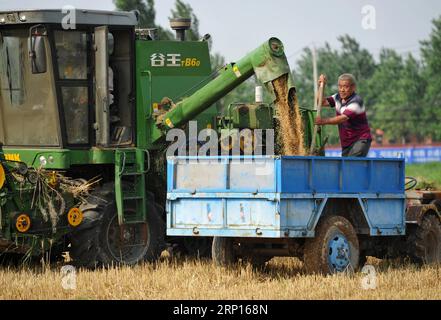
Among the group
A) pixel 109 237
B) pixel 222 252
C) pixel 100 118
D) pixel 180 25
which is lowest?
pixel 222 252

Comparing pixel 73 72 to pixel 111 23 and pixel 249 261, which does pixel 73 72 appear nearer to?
pixel 111 23

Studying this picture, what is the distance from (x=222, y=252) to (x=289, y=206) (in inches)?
57.5

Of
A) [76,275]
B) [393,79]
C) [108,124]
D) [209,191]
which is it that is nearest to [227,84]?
[108,124]

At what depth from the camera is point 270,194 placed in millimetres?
10703

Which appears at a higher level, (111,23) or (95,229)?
(111,23)

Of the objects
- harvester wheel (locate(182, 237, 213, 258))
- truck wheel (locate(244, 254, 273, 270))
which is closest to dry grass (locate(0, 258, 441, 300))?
truck wheel (locate(244, 254, 273, 270))

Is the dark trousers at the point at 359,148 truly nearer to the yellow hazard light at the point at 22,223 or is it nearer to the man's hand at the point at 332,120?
the man's hand at the point at 332,120

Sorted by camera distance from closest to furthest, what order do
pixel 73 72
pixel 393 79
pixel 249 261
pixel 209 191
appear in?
pixel 209 191 → pixel 249 261 → pixel 73 72 → pixel 393 79

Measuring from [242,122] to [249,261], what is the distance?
8.16ft

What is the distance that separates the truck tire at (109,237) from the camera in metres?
12.8

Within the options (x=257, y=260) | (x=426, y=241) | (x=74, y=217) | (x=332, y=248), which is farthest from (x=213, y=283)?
(x=426, y=241)

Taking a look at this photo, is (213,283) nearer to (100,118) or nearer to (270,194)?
(270,194)

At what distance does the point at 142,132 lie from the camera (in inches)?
545

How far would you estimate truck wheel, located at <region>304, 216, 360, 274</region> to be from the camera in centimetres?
1115
